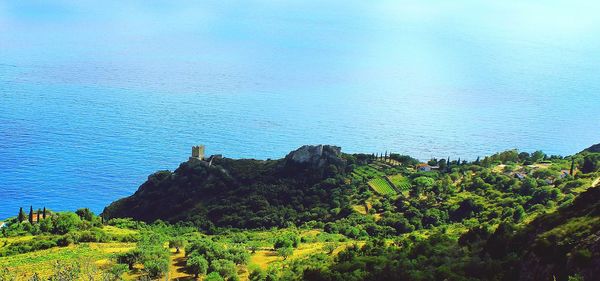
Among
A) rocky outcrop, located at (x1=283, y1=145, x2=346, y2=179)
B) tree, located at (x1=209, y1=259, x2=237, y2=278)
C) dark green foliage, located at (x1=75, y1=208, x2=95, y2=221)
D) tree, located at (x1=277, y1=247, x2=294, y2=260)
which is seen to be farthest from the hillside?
tree, located at (x1=209, y1=259, x2=237, y2=278)

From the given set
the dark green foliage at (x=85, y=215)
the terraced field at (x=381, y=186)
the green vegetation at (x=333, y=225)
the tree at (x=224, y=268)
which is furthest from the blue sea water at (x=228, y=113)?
the tree at (x=224, y=268)

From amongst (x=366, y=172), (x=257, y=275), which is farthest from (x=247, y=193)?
(x=257, y=275)

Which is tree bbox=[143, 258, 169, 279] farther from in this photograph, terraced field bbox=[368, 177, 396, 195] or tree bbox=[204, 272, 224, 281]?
terraced field bbox=[368, 177, 396, 195]

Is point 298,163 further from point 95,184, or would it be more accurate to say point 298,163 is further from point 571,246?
point 571,246

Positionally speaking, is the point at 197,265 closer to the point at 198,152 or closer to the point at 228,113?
the point at 198,152

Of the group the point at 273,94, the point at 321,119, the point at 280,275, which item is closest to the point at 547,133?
the point at 321,119

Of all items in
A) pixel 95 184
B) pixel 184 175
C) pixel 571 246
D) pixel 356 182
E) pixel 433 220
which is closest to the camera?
pixel 571 246
